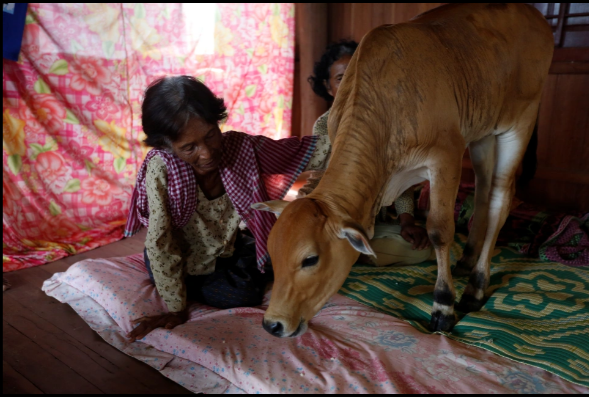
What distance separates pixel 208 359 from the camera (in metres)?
2.22

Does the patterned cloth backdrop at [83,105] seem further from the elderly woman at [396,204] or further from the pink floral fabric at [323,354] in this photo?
the elderly woman at [396,204]

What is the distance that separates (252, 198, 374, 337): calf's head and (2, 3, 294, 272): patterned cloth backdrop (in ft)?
8.94

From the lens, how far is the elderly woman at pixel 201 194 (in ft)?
7.97

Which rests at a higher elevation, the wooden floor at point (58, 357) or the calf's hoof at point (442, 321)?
the calf's hoof at point (442, 321)

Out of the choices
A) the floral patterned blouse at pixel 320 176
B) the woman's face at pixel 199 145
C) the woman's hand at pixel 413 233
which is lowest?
the woman's hand at pixel 413 233

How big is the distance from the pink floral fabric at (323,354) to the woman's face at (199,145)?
87cm

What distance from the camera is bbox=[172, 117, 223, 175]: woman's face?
2.39 metres

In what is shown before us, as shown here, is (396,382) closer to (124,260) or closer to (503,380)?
(503,380)

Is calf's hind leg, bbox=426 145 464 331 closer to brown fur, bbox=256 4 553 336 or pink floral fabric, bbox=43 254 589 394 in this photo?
brown fur, bbox=256 4 553 336

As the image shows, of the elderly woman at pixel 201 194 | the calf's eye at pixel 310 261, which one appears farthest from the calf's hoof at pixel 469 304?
the calf's eye at pixel 310 261

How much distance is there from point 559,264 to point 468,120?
4.82ft

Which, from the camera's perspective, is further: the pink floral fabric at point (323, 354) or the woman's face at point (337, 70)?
the woman's face at point (337, 70)

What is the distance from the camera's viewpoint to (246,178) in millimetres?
2688

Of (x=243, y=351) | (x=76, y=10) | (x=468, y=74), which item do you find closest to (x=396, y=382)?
(x=243, y=351)
